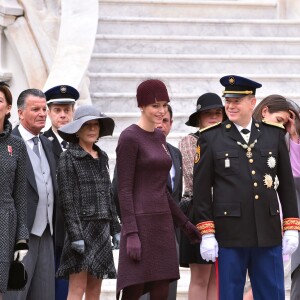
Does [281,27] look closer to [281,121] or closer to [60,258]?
[281,121]

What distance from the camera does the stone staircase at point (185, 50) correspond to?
1270 cm

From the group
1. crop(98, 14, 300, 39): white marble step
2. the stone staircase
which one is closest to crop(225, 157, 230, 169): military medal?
the stone staircase

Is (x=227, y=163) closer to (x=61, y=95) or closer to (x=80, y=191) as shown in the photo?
(x=80, y=191)

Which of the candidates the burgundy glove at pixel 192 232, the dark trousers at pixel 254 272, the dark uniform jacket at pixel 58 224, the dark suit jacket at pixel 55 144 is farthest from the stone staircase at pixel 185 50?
the dark trousers at pixel 254 272

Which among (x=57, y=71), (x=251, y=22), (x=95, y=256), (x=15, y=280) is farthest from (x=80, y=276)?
(x=251, y=22)

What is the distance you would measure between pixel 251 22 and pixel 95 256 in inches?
250

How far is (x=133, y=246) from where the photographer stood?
752 centimetres

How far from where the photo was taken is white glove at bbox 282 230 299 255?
25.5ft

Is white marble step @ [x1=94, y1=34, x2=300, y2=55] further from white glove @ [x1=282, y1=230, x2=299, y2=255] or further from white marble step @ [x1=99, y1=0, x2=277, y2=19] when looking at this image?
white glove @ [x1=282, y1=230, x2=299, y2=255]

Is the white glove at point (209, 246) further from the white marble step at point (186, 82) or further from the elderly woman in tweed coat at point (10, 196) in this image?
the white marble step at point (186, 82)

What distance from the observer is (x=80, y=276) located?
26.6 ft

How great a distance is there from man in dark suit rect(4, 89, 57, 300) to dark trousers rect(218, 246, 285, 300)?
1.16 metres

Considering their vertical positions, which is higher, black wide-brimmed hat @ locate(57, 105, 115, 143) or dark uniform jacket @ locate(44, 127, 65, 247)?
black wide-brimmed hat @ locate(57, 105, 115, 143)

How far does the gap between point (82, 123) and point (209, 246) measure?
125 cm
